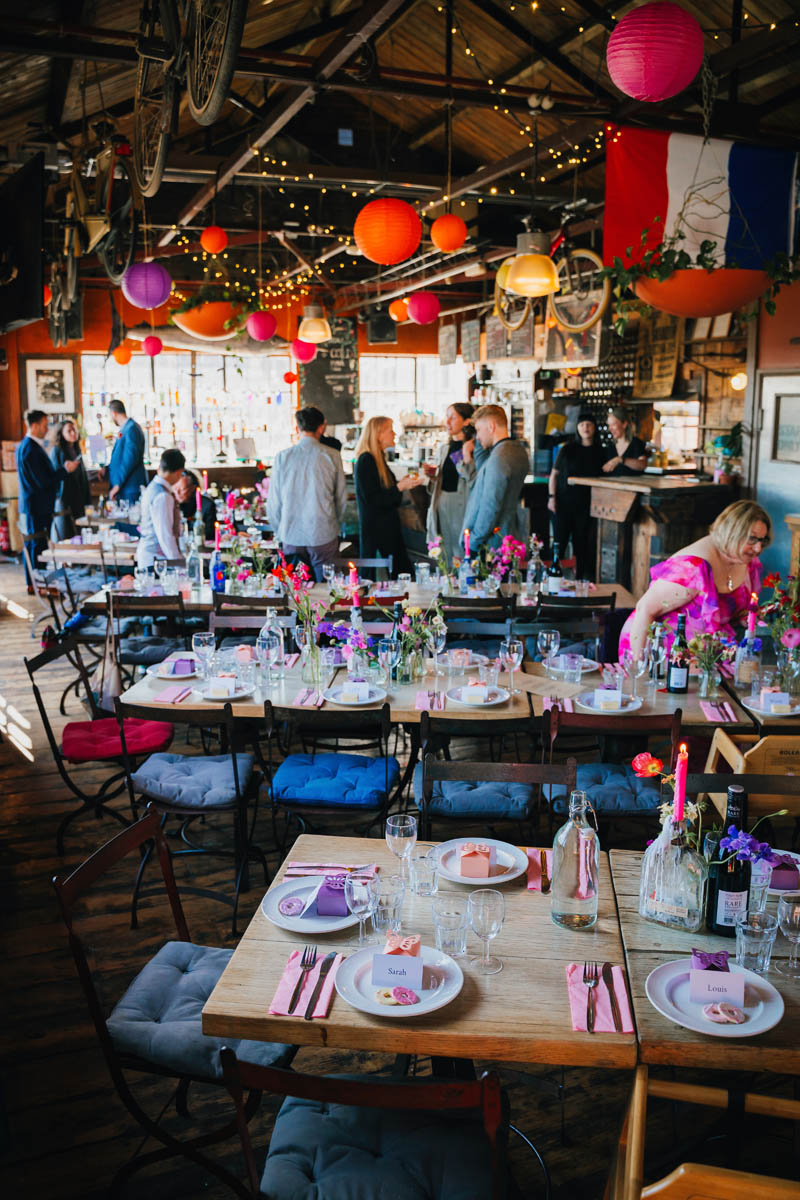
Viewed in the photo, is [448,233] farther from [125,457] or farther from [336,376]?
[336,376]

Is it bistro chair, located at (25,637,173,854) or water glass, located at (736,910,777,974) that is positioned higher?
water glass, located at (736,910,777,974)

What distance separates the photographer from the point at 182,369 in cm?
1678

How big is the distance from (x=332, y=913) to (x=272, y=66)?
16.7ft

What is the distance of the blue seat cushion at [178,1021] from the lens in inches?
84.7

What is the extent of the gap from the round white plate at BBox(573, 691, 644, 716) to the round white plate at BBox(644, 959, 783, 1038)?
160cm

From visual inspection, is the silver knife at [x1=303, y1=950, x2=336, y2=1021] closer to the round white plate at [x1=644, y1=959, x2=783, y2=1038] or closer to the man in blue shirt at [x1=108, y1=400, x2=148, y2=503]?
the round white plate at [x1=644, y1=959, x2=783, y2=1038]

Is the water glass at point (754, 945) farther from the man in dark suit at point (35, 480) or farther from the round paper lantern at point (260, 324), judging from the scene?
the round paper lantern at point (260, 324)

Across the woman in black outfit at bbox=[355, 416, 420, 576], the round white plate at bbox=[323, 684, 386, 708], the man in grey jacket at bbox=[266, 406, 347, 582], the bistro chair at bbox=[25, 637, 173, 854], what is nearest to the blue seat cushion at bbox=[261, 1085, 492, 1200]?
the round white plate at bbox=[323, 684, 386, 708]

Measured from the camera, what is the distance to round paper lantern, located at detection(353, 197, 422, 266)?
5312 millimetres

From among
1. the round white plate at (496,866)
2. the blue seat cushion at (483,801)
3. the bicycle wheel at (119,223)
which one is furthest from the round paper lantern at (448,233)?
the round white plate at (496,866)

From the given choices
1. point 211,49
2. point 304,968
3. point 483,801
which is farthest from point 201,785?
point 211,49

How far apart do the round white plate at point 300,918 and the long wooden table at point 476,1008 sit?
0.02 metres

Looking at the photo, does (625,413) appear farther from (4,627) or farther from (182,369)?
(182,369)

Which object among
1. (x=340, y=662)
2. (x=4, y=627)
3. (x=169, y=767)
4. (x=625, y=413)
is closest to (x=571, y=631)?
(x=340, y=662)
